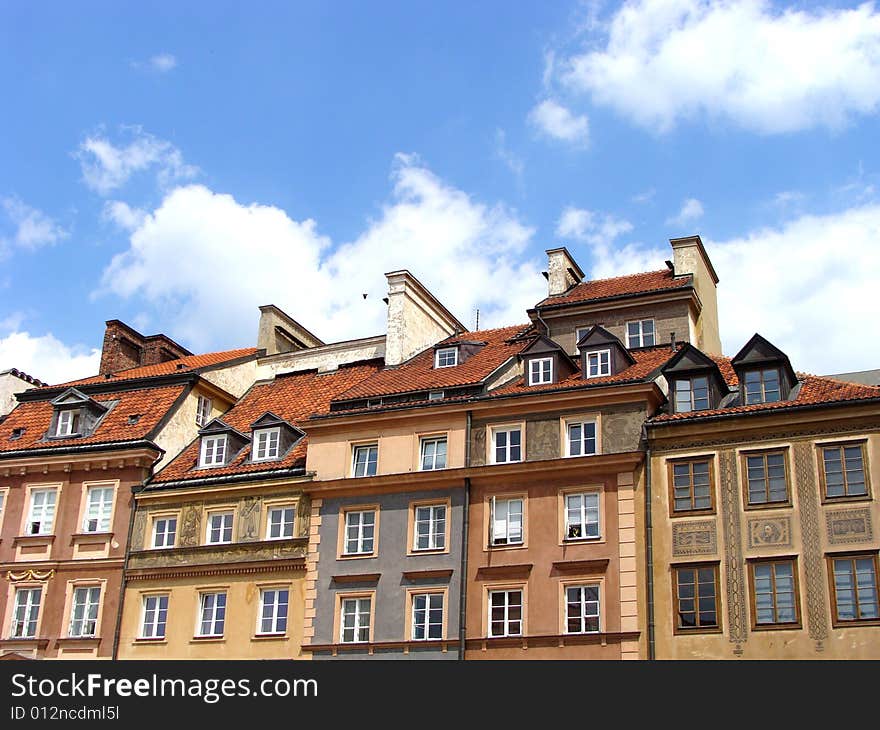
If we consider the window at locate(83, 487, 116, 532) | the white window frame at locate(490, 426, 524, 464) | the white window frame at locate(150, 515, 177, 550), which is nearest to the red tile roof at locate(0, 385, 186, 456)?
the window at locate(83, 487, 116, 532)

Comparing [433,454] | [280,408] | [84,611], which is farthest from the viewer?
[280,408]

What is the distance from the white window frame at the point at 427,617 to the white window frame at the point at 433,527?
1.31 m

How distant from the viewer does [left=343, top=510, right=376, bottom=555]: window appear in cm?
3684

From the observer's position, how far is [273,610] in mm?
37156

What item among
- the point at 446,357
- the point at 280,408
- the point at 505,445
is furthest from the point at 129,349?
the point at 505,445

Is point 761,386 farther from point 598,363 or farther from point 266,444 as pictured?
point 266,444

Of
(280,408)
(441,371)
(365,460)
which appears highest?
(441,371)

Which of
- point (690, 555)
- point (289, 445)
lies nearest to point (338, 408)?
point (289, 445)

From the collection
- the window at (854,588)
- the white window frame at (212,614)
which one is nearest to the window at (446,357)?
the white window frame at (212,614)

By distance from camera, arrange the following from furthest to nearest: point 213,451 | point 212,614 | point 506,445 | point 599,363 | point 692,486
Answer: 1. point 213,451
2. point 212,614
3. point 599,363
4. point 506,445
5. point 692,486

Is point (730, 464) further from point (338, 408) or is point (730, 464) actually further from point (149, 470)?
point (149, 470)

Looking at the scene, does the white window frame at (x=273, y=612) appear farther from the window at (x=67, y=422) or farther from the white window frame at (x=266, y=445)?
the window at (x=67, y=422)

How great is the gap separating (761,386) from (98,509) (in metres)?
20.5

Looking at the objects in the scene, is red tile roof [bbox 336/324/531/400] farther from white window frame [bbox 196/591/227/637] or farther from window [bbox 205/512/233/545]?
white window frame [bbox 196/591/227/637]
